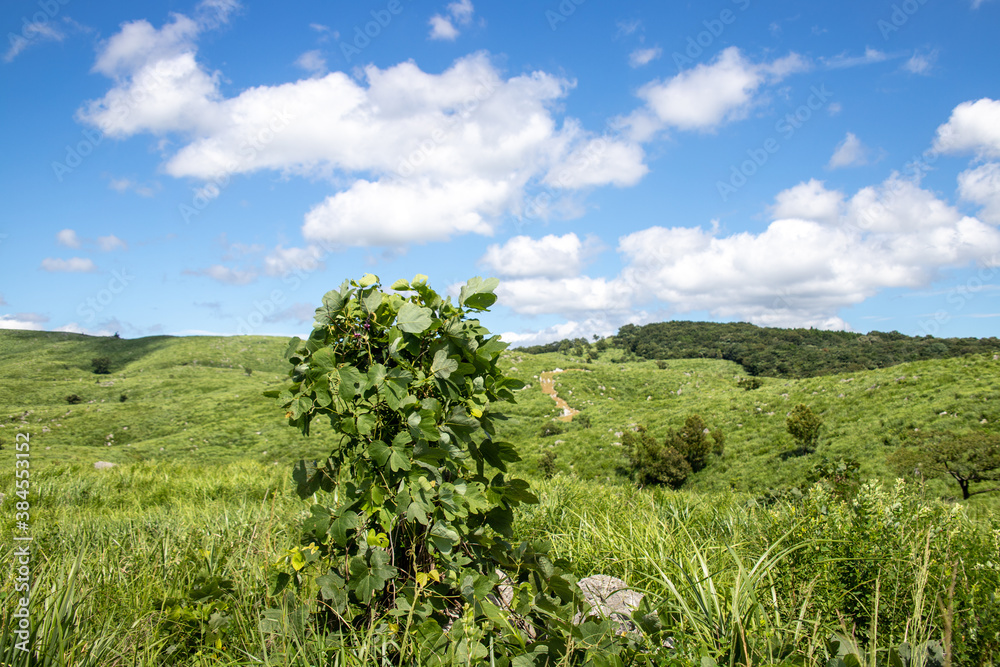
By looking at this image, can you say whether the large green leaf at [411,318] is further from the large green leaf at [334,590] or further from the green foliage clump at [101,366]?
the green foliage clump at [101,366]

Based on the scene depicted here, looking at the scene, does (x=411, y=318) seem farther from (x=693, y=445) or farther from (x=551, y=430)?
(x=551, y=430)

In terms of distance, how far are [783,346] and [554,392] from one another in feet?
102

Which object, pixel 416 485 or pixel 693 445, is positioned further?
pixel 693 445

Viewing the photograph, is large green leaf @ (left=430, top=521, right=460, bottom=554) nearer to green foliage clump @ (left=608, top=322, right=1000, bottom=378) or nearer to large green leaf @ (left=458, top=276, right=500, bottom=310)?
large green leaf @ (left=458, top=276, right=500, bottom=310)

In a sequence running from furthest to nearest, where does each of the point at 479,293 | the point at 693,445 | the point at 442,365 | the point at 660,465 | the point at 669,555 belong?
the point at 693,445, the point at 660,465, the point at 669,555, the point at 479,293, the point at 442,365

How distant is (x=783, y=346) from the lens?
55125 mm

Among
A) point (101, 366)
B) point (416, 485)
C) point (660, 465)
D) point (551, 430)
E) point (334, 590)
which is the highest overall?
point (416, 485)

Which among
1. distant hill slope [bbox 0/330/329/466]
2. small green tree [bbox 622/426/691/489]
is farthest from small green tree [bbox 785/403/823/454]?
distant hill slope [bbox 0/330/329/466]

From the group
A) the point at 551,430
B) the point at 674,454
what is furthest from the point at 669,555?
the point at 551,430

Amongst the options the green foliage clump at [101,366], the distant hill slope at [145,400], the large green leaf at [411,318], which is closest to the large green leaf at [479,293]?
the large green leaf at [411,318]

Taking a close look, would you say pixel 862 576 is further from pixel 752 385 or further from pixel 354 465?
pixel 752 385

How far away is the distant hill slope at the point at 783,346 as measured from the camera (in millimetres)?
40156

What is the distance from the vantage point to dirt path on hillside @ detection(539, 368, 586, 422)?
35.6m

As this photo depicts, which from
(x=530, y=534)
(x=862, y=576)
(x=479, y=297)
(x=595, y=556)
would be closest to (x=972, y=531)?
(x=862, y=576)
